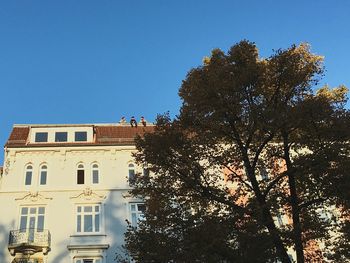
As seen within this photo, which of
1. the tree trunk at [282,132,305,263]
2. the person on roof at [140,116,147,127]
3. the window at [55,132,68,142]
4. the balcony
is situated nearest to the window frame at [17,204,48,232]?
the balcony

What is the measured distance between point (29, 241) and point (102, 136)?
8.76 m

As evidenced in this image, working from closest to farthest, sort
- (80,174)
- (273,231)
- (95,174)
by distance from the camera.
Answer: (273,231)
(80,174)
(95,174)

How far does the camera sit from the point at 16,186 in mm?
28250

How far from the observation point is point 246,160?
1633 cm

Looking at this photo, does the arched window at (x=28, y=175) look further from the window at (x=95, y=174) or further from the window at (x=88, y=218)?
the window at (x=95, y=174)

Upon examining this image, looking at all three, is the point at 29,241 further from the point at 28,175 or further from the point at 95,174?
the point at 95,174

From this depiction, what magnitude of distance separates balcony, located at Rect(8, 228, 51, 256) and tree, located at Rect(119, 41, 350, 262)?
1164 cm

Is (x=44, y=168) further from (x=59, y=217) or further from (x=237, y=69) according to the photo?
(x=237, y=69)

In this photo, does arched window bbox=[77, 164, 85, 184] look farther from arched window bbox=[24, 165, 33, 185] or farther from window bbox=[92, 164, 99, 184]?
arched window bbox=[24, 165, 33, 185]

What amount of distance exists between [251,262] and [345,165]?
4239 millimetres

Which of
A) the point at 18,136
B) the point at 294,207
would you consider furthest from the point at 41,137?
the point at 294,207

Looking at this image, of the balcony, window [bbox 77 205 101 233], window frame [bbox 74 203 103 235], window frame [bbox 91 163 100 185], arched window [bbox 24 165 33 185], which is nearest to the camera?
the balcony

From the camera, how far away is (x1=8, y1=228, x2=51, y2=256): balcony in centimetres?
2545

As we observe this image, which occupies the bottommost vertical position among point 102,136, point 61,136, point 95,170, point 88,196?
point 88,196
